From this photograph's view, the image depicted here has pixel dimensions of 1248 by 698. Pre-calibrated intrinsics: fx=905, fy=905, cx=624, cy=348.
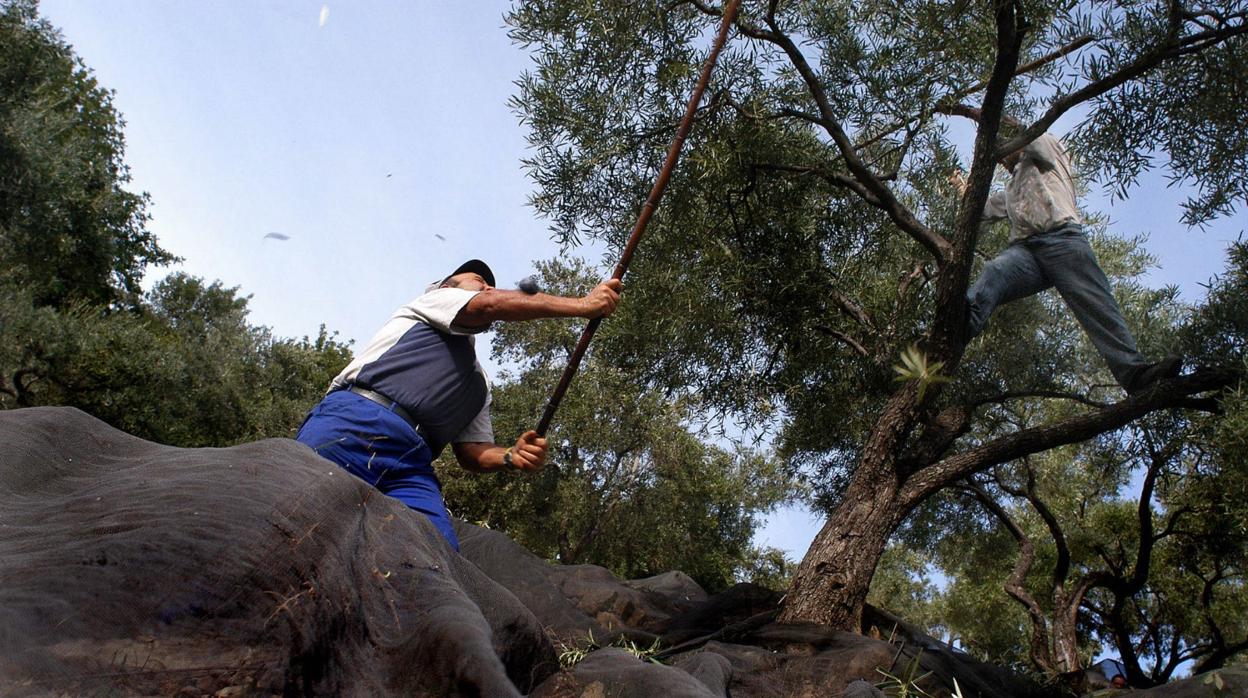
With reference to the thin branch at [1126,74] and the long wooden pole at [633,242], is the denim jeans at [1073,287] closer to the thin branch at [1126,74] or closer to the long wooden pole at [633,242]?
the thin branch at [1126,74]

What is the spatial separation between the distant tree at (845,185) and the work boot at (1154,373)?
0.11 meters

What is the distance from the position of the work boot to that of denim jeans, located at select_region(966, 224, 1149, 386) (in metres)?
0.04

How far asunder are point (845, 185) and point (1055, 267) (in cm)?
166

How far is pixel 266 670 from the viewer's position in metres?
2.29

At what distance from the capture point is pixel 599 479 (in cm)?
1714

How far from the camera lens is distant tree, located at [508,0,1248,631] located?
6281 millimetres

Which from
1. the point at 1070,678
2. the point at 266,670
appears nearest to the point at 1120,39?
the point at 1070,678

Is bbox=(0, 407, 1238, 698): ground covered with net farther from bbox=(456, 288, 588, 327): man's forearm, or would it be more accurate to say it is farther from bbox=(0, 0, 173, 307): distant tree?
bbox=(0, 0, 173, 307): distant tree

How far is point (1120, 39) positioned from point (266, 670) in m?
6.59

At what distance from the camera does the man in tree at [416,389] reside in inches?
169

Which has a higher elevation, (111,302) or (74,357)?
(111,302)

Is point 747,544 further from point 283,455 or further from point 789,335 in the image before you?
point 283,455

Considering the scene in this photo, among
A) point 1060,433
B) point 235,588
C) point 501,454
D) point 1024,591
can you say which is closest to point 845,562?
point 1060,433

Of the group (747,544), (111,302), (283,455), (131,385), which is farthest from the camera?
A: (111,302)
